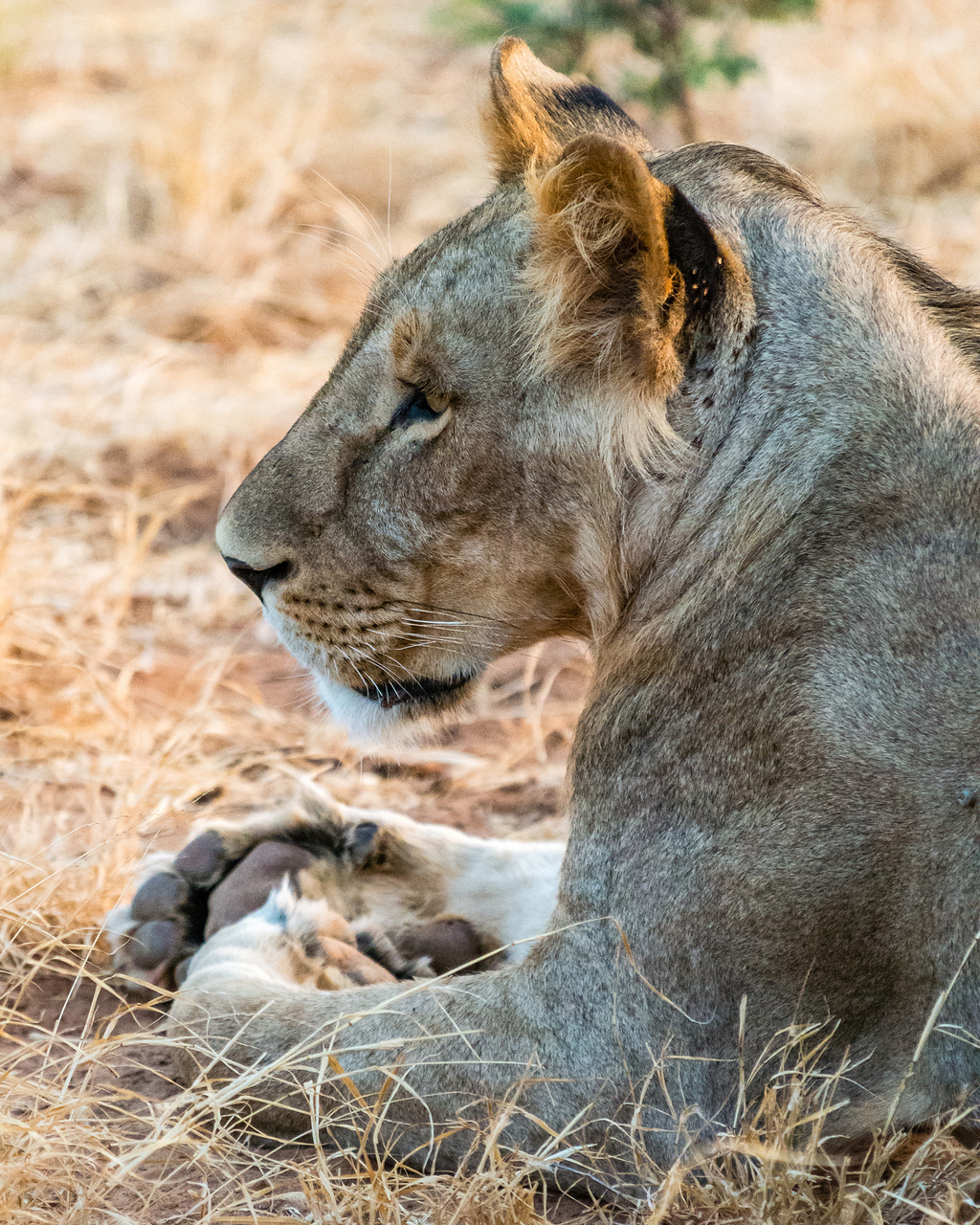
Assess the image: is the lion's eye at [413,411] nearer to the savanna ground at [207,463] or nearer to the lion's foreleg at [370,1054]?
the savanna ground at [207,463]

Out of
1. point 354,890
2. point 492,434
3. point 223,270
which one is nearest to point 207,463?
point 223,270

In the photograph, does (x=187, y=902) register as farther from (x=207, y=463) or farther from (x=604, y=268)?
(x=207, y=463)

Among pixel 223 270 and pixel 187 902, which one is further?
pixel 223 270

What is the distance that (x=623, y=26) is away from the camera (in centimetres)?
689

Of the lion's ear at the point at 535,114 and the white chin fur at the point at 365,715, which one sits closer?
the lion's ear at the point at 535,114

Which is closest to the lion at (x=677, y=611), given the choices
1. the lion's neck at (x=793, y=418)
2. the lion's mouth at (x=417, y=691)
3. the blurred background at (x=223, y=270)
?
the lion's neck at (x=793, y=418)

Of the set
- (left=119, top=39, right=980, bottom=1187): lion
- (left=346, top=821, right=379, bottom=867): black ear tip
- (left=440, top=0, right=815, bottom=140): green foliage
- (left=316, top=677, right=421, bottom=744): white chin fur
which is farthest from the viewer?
(left=440, top=0, right=815, bottom=140): green foliage

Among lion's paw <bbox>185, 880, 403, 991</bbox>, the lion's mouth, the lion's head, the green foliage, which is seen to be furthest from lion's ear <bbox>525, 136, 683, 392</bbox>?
the green foliage

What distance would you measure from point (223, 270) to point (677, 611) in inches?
250

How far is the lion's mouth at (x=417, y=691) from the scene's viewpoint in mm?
2932

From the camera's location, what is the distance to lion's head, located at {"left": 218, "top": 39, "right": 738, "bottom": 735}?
7.96ft

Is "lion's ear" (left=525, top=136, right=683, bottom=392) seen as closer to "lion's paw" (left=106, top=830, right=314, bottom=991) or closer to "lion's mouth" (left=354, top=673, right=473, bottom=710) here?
"lion's mouth" (left=354, top=673, right=473, bottom=710)

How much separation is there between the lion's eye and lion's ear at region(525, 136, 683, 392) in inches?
10.1

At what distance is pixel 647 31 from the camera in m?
7.09
